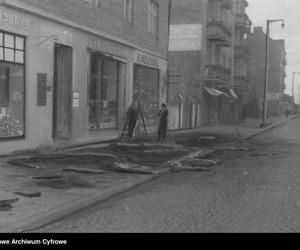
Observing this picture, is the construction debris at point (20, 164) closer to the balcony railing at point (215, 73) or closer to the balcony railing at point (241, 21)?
the balcony railing at point (215, 73)

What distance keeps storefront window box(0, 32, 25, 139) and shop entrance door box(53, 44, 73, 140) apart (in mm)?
2433

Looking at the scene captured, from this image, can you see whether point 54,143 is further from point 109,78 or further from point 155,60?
point 155,60

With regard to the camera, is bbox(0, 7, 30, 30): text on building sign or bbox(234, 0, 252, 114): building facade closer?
bbox(0, 7, 30, 30): text on building sign

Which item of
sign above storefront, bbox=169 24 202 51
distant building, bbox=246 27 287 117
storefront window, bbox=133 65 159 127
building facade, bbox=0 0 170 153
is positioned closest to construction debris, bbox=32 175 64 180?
building facade, bbox=0 0 170 153

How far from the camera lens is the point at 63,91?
18.7 meters

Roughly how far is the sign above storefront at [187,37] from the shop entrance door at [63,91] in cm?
2225

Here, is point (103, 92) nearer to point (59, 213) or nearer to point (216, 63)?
point (59, 213)

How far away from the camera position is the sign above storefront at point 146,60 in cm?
2516

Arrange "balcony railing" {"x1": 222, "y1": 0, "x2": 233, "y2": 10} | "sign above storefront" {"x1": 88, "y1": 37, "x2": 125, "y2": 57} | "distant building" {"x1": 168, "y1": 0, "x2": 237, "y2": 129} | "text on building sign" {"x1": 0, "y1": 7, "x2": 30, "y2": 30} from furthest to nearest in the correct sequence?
"balcony railing" {"x1": 222, "y1": 0, "x2": 233, "y2": 10} < "distant building" {"x1": 168, "y1": 0, "x2": 237, "y2": 129} < "sign above storefront" {"x1": 88, "y1": 37, "x2": 125, "y2": 57} < "text on building sign" {"x1": 0, "y1": 7, "x2": 30, "y2": 30}

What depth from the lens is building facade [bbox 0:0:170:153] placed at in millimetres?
15281

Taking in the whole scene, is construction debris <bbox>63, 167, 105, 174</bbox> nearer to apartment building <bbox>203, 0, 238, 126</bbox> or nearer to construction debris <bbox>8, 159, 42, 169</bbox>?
construction debris <bbox>8, 159, 42, 169</bbox>

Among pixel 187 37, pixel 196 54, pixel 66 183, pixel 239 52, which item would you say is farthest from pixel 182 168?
pixel 239 52

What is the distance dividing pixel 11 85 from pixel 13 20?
1.80m

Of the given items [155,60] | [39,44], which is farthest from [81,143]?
[155,60]
